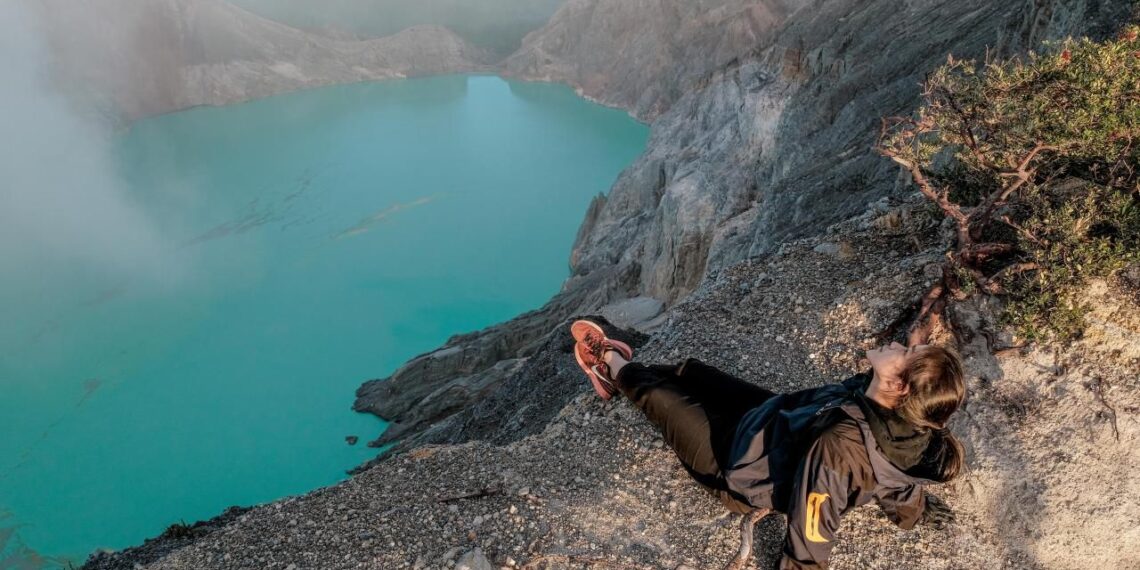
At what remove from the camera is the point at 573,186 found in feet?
139

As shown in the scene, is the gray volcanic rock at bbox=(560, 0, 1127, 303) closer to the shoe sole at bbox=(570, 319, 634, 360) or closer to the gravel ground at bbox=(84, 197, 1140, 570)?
the gravel ground at bbox=(84, 197, 1140, 570)

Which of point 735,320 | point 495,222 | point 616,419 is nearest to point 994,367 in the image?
point 735,320

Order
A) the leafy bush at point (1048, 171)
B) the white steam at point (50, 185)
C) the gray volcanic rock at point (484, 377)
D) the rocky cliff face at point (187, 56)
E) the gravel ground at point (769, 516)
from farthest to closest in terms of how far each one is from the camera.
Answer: the rocky cliff face at point (187, 56)
the white steam at point (50, 185)
the gray volcanic rock at point (484, 377)
the leafy bush at point (1048, 171)
the gravel ground at point (769, 516)

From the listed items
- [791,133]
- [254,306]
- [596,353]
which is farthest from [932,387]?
[254,306]

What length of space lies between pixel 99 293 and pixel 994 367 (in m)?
34.0

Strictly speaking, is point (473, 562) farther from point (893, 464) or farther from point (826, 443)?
point (893, 464)

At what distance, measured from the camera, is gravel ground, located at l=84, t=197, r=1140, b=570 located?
14.1 ft

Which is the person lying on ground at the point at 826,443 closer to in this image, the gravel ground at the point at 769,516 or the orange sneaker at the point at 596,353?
the gravel ground at the point at 769,516

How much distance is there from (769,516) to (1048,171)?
343 cm

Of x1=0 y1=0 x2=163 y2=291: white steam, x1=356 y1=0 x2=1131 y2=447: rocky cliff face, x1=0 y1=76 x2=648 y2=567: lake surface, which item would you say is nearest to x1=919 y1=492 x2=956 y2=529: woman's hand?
x1=356 y1=0 x2=1131 y2=447: rocky cliff face

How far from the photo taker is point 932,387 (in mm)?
3340

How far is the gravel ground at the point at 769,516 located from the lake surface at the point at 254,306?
587 inches

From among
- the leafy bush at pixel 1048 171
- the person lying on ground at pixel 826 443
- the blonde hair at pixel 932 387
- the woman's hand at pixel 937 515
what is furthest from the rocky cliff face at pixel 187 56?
the blonde hair at pixel 932 387

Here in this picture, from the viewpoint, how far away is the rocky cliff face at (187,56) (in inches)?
2402
